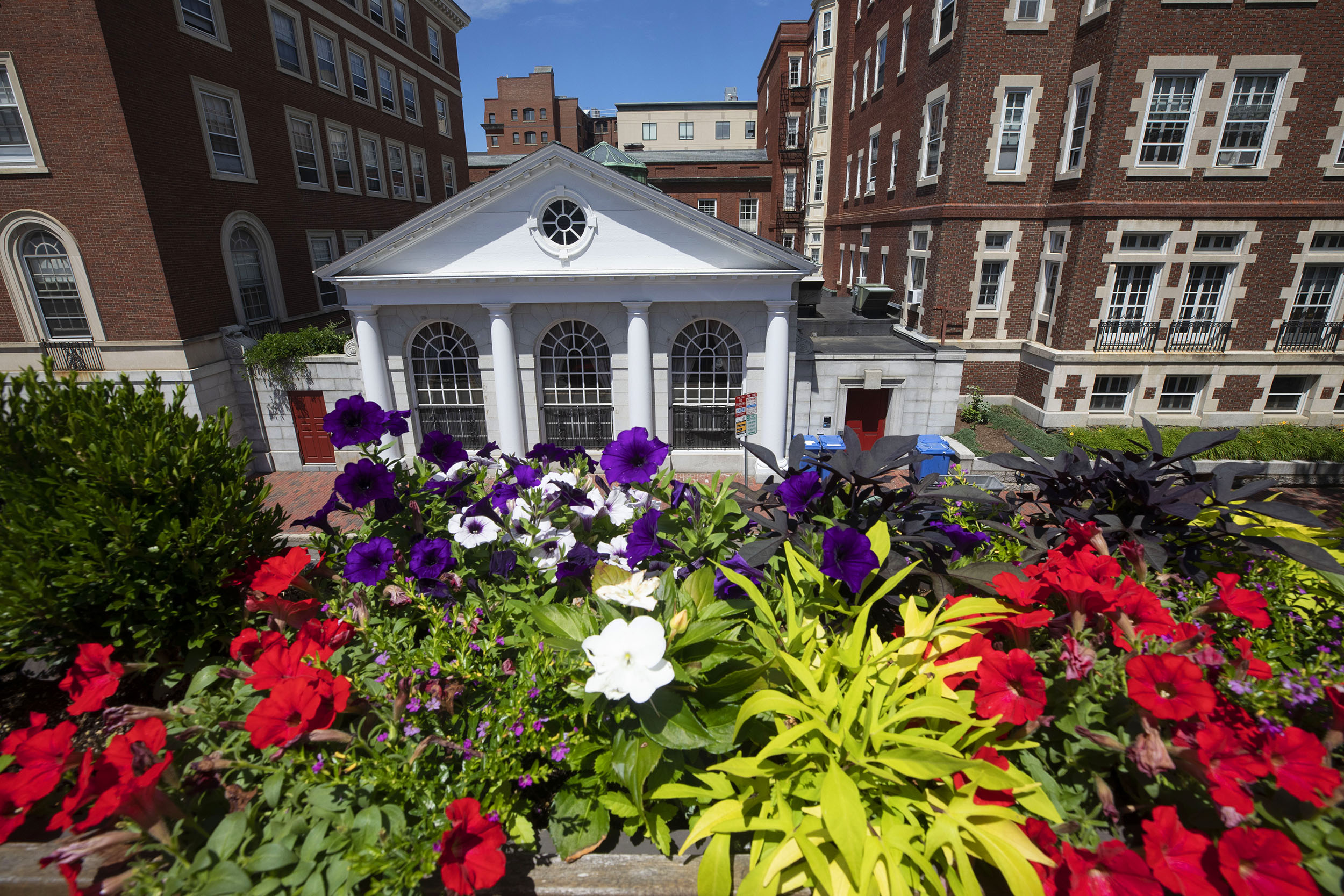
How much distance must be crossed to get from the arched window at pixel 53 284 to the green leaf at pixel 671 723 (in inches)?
791

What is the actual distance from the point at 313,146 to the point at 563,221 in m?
14.2

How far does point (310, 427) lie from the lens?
16500 mm

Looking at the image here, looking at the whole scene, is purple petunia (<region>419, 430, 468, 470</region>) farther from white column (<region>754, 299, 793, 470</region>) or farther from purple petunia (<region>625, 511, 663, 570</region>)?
white column (<region>754, 299, 793, 470</region>)

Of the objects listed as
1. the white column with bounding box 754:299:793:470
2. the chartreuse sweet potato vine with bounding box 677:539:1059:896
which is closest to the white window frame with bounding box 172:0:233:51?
the white column with bounding box 754:299:793:470

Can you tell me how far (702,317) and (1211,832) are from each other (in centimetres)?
1350

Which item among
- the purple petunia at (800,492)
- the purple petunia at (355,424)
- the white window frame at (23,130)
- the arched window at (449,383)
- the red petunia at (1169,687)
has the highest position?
the white window frame at (23,130)

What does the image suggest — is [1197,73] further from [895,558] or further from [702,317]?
[895,558]

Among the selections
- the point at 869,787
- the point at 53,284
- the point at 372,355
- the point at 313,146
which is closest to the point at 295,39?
the point at 313,146

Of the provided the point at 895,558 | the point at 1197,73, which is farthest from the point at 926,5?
the point at 895,558

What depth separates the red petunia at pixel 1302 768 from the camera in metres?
1.62

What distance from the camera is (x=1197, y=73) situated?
53.6 feet

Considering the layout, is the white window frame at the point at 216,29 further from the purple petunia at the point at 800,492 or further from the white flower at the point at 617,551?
the purple petunia at the point at 800,492

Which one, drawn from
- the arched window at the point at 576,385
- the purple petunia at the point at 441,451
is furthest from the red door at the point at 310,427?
the purple petunia at the point at 441,451

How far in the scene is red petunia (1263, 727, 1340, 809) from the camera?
5.31ft
